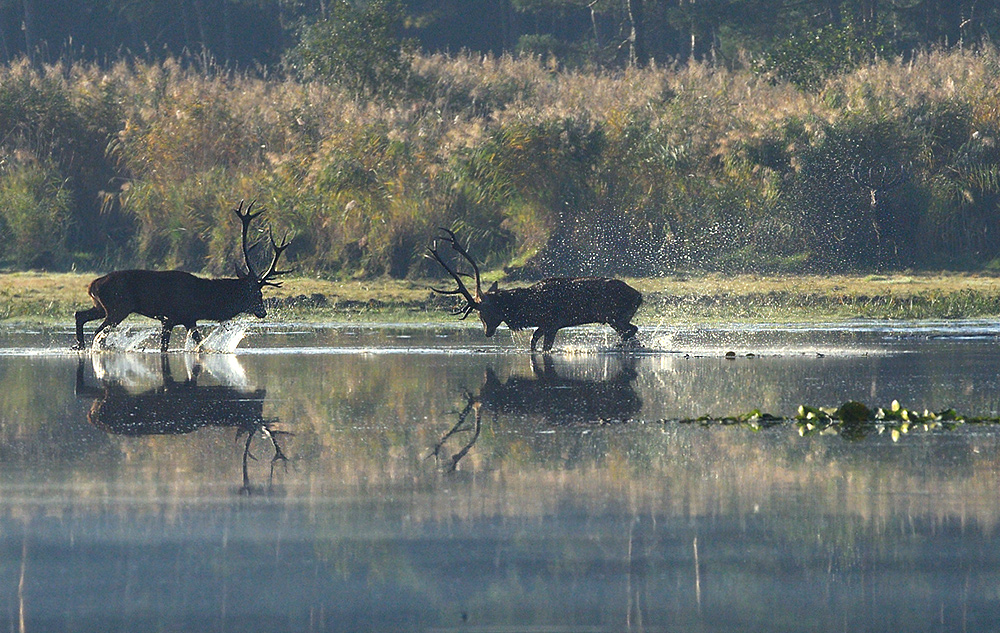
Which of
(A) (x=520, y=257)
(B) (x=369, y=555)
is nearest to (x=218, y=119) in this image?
(A) (x=520, y=257)

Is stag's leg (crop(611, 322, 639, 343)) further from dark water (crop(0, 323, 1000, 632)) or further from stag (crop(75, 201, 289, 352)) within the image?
stag (crop(75, 201, 289, 352))

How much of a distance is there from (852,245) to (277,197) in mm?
9022

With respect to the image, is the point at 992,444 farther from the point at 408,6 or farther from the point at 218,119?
the point at 408,6

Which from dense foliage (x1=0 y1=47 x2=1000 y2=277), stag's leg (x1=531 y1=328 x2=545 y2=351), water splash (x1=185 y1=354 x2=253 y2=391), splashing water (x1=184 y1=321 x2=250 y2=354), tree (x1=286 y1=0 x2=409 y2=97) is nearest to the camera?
water splash (x1=185 y1=354 x2=253 y2=391)

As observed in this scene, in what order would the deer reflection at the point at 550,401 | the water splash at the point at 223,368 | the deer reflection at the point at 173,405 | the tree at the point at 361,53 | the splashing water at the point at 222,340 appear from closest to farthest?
the deer reflection at the point at 173,405
the deer reflection at the point at 550,401
the water splash at the point at 223,368
the splashing water at the point at 222,340
the tree at the point at 361,53

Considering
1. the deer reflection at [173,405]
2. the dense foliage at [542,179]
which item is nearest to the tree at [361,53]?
the dense foliage at [542,179]

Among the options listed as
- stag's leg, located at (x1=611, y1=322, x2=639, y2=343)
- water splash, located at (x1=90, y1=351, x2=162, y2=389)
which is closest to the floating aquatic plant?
water splash, located at (x1=90, y1=351, x2=162, y2=389)

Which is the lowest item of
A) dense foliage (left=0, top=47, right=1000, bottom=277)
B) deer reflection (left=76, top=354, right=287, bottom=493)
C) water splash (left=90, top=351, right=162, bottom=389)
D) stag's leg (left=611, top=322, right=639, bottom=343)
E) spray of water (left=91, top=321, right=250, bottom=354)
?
deer reflection (left=76, top=354, right=287, bottom=493)

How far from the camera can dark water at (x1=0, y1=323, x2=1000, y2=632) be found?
6418 millimetres

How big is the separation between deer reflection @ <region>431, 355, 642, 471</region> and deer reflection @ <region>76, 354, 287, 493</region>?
1.28 metres

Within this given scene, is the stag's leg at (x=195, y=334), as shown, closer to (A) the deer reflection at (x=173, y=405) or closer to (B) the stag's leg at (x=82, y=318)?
(B) the stag's leg at (x=82, y=318)

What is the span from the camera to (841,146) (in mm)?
27812

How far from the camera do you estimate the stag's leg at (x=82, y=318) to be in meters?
18.6

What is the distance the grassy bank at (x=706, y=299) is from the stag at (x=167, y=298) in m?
3.92
